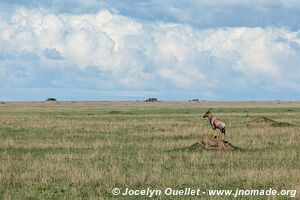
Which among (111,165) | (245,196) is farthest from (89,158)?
(245,196)

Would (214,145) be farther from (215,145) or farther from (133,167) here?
(133,167)

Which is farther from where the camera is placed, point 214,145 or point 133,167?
point 214,145

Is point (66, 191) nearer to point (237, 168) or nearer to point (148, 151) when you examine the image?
point (237, 168)

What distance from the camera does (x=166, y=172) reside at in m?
19.6

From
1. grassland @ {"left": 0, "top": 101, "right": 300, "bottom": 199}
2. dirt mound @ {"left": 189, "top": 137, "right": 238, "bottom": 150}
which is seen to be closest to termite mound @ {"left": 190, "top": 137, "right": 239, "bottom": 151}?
dirt mound @ {"left": 189, "top": 137, "right": 238, "bottom": 150}

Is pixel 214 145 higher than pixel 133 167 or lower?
higher

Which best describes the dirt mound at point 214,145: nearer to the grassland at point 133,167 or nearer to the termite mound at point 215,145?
the termite mound at point 215,145

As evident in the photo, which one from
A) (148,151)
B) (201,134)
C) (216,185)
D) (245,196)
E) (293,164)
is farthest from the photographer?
(201,134)

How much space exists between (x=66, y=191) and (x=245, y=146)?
1538 cm

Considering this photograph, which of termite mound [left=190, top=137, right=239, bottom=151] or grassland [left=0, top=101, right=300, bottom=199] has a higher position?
termite mound [left=190, top=137, right=239, bottom=151]

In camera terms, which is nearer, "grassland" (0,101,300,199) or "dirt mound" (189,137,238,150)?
"grassland" (0,101,300,199)

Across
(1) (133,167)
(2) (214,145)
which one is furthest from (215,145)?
(1) (133,167)

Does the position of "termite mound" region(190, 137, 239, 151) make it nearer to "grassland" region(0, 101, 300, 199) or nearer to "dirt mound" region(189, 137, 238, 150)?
"dirt mound" region(189, 137, 238, 150)

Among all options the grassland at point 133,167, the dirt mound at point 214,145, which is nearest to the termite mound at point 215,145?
the dirt mound at point 214,145
